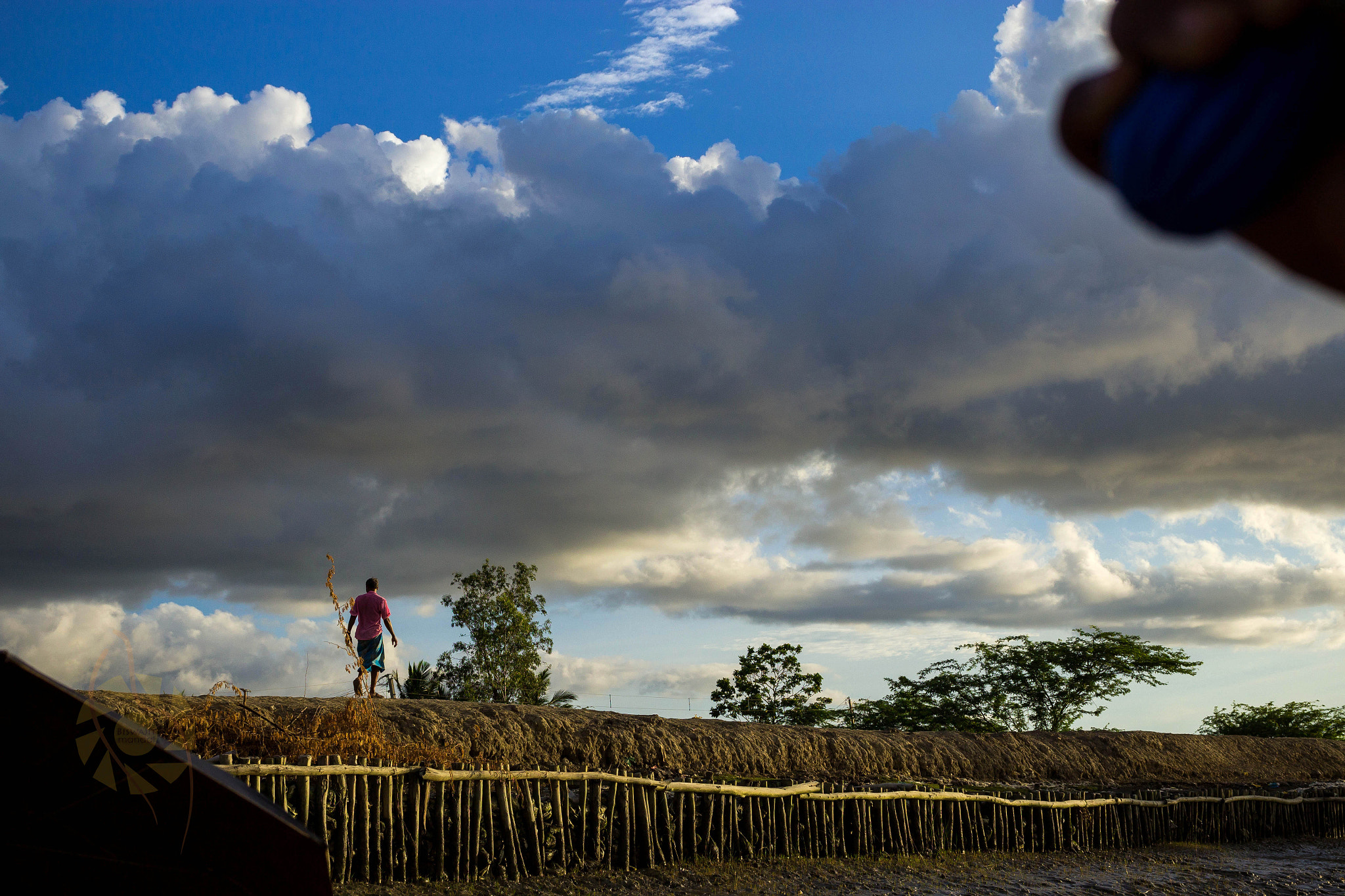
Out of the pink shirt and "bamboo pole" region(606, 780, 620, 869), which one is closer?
"bamboo pole" region(606, 780, 620, 869)

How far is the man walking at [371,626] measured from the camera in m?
10.9

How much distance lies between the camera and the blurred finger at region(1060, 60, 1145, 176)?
86cm

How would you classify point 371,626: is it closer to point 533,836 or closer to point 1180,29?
point 533,836

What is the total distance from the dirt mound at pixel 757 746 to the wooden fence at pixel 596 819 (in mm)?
1368

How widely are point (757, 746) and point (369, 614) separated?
492 cm

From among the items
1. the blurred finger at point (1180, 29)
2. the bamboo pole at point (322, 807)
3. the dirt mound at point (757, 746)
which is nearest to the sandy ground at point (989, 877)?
the bamboo pole at point (322, 807)

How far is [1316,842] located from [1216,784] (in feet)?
5.18

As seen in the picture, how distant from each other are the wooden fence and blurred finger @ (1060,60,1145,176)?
5609 millimetres

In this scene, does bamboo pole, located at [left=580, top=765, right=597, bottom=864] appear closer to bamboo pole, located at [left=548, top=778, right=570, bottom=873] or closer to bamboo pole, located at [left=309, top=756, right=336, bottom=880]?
bamboo pole, located at [left=548, top=778, right=570, bottom=873]

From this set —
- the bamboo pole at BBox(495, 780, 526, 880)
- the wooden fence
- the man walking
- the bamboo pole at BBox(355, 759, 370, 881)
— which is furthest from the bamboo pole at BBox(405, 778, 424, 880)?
the man walking

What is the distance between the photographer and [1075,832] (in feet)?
40.4

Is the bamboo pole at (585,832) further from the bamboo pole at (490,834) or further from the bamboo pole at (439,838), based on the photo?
the bamboo pole at (439,838)

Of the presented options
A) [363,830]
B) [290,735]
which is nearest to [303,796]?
[363,830]

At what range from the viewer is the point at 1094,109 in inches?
34.9
